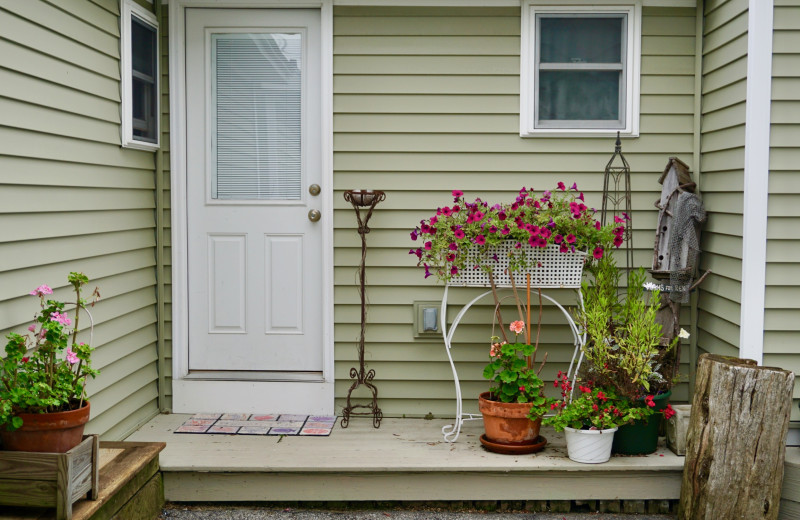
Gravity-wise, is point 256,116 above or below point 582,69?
below

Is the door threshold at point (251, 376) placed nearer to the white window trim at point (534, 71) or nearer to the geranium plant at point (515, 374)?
the geranium plant at point (515, 374)

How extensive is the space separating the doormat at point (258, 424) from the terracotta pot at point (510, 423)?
0.82 metres

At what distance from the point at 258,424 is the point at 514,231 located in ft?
5.34

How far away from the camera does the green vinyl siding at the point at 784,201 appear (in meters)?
3.63

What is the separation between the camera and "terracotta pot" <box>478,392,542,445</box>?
370 cm

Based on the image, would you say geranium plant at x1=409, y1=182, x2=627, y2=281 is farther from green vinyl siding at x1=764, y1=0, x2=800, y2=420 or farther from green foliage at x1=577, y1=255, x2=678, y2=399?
green vinyl siding at x1=764, y1=0, x2=800, y2=420

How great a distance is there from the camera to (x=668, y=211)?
4.13 meters

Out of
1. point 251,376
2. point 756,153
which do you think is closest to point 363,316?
point 251,376

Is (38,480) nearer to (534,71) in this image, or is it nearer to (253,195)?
(253,195)

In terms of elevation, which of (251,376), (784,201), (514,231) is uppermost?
(784,201)

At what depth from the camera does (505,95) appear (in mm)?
4309

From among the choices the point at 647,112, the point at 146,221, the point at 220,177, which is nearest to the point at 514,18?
the point at 647,112

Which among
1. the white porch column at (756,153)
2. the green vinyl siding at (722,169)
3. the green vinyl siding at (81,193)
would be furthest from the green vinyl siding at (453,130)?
the green vinyl siding at (81,193)

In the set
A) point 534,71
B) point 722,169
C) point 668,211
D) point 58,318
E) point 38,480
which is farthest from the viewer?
point 534,71
